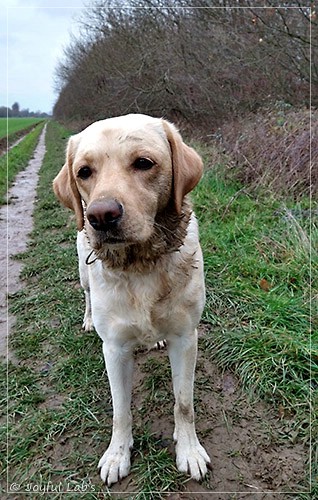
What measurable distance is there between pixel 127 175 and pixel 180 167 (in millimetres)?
318

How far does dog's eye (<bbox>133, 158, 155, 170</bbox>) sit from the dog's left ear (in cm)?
16

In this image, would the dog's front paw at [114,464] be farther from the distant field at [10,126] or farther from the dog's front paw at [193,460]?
the distant field at [10,126]

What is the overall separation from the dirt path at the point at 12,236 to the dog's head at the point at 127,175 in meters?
2.02

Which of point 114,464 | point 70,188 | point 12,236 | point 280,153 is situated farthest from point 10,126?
point 114,464

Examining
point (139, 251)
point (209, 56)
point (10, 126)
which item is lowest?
point (10, 126)

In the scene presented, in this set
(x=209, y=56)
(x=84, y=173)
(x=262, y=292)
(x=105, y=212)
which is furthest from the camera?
(x=209, y=56)

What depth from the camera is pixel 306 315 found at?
3029 mm

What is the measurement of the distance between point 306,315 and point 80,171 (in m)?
2.04

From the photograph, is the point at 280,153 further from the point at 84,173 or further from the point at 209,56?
the point at 209,56

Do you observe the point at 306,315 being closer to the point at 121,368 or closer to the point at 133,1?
the point at 121,368

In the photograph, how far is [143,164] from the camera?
1.87m

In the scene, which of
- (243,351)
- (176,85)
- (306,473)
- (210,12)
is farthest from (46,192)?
(306,473)

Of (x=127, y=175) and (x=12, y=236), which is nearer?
(x=127, y=175)

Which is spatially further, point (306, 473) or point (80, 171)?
point (306, 473)
